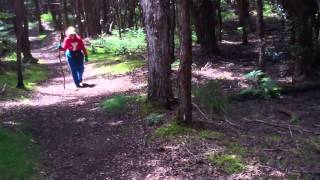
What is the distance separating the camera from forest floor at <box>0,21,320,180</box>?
6.60m

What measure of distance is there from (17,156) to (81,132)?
5.82ft

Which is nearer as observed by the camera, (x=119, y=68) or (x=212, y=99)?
(x=212, y=99)

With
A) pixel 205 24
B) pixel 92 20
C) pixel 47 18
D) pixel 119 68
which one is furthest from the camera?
pixel 47 18

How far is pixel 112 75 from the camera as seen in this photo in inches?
690

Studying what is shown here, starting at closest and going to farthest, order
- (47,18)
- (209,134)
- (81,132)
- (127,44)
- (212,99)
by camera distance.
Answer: (209,134), (212,99), (81,132), (127,44), (47,18)

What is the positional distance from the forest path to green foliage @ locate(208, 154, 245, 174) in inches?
41.2

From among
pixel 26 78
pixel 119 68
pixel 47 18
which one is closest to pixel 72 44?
pixel 26 78

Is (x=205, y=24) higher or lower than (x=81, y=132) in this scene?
higher

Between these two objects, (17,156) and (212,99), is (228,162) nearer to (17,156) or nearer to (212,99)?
(212,99)

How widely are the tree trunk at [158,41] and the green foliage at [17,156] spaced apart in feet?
8.56

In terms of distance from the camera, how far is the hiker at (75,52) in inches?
591

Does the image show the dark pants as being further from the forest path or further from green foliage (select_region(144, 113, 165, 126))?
green foliage (select_region(144, 113, 165, 126))

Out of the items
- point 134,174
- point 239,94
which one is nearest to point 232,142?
point 134,174

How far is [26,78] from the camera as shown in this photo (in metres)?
17.9
